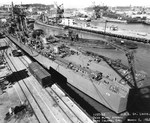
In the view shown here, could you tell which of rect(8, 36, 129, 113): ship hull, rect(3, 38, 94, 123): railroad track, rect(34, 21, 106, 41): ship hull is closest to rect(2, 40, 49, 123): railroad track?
rect(3, 38, 94, 123): railroad track

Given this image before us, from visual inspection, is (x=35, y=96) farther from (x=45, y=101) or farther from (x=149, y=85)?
(x=149, y=85)

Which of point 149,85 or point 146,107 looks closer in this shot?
point 146,107

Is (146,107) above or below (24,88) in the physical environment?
below

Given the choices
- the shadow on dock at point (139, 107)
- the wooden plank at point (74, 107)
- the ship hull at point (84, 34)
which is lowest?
the shadow on dock at point (139, 107)

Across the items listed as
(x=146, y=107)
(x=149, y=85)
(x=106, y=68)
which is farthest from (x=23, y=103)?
(x=149, y=85)

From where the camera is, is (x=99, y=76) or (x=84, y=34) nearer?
(x=99, y=76)

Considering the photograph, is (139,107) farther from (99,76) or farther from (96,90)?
(99,76)

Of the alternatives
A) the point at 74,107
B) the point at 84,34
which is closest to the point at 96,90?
the point at 74,107

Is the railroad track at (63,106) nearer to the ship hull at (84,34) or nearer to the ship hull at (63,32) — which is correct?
the ship hull at (84,34)

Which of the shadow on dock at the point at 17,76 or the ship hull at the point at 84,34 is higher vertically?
the ship hull at the point at 84,34

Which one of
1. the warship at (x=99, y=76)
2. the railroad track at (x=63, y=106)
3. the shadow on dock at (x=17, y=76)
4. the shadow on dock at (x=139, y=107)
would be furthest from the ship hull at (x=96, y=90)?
the shadow on dock at (x=17, y=76)

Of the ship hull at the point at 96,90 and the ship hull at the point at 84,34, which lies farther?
the ship hull at the point at 84,34
